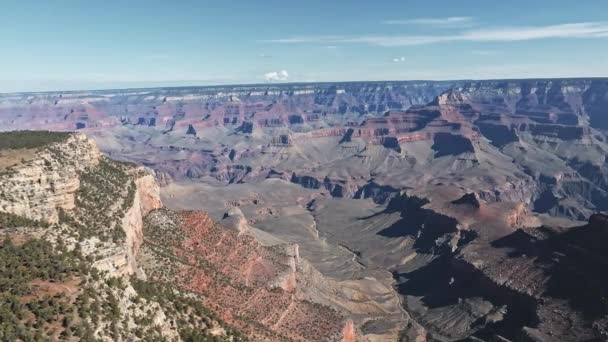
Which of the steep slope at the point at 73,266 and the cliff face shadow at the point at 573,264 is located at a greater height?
the steep slope at the point at 73,266

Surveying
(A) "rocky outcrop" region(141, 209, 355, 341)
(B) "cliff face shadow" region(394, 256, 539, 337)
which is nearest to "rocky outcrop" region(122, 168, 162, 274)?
(A) "rocky outcrop" region(141, 209, 355, 341)

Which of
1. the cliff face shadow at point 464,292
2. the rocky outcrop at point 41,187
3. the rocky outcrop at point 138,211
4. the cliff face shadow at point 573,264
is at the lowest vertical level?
the cliff face shadow at point 464,292

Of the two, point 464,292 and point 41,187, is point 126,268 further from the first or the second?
point 464,292

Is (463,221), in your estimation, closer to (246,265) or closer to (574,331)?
(574,331)

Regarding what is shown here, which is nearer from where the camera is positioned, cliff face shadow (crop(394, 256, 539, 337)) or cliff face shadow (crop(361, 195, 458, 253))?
cliff face shadow (crop(394, 256, 539, 337))

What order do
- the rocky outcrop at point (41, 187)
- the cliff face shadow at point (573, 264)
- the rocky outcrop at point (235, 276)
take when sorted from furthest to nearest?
the cliff face shadow at point (573, 264)
the rocky outcrop at point (235, 276)
the rocky outcrop at point (41, 187)

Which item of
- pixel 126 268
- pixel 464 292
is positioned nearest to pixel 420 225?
pixel 464 292

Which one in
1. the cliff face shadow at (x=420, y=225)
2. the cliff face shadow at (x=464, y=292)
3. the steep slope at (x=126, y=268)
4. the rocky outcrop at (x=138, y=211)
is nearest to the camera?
the steep slope at (x=126, y=268)

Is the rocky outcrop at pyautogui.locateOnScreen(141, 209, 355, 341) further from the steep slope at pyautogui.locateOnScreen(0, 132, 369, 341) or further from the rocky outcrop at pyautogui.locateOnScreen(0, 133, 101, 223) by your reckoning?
the rocky outcrop at pyautogui.locateOnScreen(0, 133, 101, 223)

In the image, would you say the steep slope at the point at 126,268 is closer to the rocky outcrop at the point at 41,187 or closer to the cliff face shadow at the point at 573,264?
the rocky outcrop at the point at 41,187

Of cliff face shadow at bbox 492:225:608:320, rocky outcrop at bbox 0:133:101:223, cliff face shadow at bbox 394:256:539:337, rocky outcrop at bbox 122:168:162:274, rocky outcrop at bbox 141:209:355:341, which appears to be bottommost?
cliff face shadow at bbox 394:256:539:337

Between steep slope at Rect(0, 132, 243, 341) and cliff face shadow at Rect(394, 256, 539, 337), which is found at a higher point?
steep slope at Rect(0, 132, 243, 341)

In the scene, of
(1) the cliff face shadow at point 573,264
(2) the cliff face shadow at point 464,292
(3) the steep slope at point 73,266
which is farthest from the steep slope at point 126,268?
(1) the cliff face shadow at point 573,264

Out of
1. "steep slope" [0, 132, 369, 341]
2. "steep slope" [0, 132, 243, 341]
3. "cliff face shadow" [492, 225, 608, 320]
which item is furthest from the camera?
"cliff face shadow" [492, 225, 608, 320]
